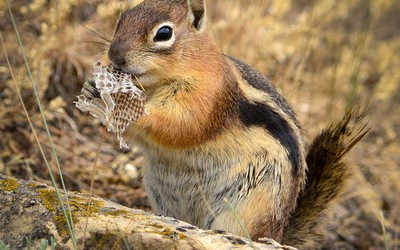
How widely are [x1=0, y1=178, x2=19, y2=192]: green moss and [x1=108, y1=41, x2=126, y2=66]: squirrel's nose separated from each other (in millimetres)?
746

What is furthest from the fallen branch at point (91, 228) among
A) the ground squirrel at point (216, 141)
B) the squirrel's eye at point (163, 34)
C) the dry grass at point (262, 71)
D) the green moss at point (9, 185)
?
the dry grass at point (262, 71)

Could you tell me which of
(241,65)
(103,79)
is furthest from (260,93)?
(103,79)

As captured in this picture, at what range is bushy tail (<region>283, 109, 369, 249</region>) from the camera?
3.89 meters

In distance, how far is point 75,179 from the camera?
5070 mm

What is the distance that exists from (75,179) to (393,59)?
13.1ft

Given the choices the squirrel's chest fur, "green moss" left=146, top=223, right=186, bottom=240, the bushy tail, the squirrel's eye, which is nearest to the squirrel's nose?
the squirrel's eye

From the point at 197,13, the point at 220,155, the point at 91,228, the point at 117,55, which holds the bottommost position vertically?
the point at 91,228

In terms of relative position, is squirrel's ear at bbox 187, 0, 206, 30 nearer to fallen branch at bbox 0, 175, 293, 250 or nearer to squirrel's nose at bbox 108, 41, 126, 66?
squirrel's nose at bbox 108, 41, 126, 66

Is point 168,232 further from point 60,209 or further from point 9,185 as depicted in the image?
point 9,185

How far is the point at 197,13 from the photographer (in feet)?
12.8

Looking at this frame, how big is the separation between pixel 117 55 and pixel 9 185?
2.65 ft

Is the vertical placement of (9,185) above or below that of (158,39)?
below

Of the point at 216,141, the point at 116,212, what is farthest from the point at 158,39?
the point at 116,212

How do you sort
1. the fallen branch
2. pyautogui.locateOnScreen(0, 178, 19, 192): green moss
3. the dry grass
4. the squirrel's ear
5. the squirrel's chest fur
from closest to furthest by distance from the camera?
the fallen branch → pyautogui.locateOnScreen(0, 178, 19, 192): green moss → the squirrel's chest fur → the squirrel's ear → the dry grass
